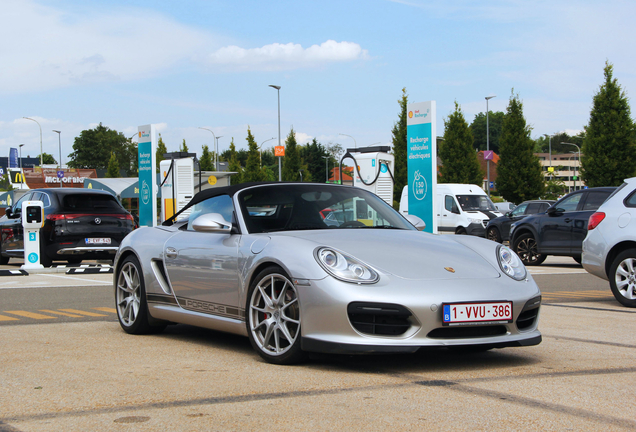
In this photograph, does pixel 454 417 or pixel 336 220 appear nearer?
pixel 454 417

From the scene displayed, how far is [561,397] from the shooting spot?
3896mm

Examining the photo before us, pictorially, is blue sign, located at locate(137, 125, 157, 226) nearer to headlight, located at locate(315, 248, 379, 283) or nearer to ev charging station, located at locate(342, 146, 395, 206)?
ev charging station, located at locate(342, 146, 395, 206)

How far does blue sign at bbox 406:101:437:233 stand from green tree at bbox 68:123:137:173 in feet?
332

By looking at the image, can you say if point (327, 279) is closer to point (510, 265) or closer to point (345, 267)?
point (345, 267)

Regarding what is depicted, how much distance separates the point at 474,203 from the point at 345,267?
86.5 ft

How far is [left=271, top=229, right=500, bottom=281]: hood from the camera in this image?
4.75m

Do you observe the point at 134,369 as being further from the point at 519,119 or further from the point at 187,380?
the point at 519,119

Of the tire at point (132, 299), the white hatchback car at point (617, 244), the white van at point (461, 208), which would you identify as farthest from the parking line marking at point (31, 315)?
the white van at point (461, 208)

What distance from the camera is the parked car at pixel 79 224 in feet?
47.3

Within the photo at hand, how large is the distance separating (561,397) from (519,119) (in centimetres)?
4296

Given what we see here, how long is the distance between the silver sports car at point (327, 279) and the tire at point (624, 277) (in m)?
3.78

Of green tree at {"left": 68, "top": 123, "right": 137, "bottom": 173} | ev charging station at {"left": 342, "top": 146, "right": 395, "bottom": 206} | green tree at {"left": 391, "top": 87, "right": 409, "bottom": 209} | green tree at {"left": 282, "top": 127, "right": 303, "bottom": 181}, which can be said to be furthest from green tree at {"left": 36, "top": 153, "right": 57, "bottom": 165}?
ev charging station at {"left": 342, "top": 146, "right": 395, "bottom": 206}

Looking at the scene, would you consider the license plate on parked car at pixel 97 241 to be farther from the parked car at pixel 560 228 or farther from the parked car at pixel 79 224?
the parked car at pixel 560 228

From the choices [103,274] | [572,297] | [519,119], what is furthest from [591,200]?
[519,119]
